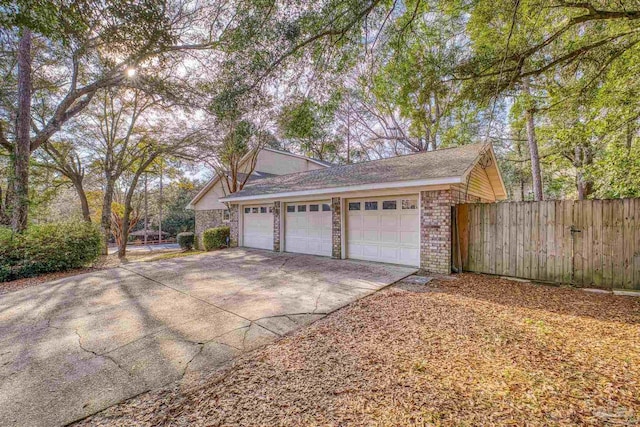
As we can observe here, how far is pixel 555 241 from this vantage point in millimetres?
5930

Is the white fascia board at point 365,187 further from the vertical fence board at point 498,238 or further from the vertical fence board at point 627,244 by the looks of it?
the vertical fence board at point 627,244

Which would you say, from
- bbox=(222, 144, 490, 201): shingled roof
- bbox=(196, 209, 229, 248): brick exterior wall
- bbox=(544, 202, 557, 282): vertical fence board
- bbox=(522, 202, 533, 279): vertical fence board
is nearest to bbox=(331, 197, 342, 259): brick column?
bbox=(222, 144, 490, 201): shingled roof

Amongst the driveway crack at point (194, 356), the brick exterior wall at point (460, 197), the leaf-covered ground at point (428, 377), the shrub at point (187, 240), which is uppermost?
the brick exterior wall at point (460, 197)

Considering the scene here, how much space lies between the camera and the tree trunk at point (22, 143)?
8.16m

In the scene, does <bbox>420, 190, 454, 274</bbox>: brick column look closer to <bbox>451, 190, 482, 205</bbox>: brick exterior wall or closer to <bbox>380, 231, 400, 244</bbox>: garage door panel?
<bbox>451, 190, 482, 205</bbox>: brick exterior wall

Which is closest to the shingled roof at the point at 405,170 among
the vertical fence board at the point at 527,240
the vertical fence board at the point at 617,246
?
the vertical fence board at the point at 527,240

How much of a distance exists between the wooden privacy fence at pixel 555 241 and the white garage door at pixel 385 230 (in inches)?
41.5

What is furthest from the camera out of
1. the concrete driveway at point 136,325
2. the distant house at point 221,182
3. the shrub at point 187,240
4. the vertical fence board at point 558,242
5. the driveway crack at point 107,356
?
the shrub at point 187,240

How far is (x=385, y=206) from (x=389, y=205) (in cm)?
13

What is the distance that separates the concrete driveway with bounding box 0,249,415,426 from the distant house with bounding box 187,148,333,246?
10540 mm

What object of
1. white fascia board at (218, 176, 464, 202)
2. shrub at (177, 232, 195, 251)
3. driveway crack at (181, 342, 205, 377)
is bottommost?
shrub at (177, 232, 195, 251)

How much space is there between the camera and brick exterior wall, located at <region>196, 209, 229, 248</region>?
1750cm

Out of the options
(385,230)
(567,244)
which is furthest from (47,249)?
(567,244)

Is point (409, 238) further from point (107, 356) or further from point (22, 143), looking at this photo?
point (22, 143)
